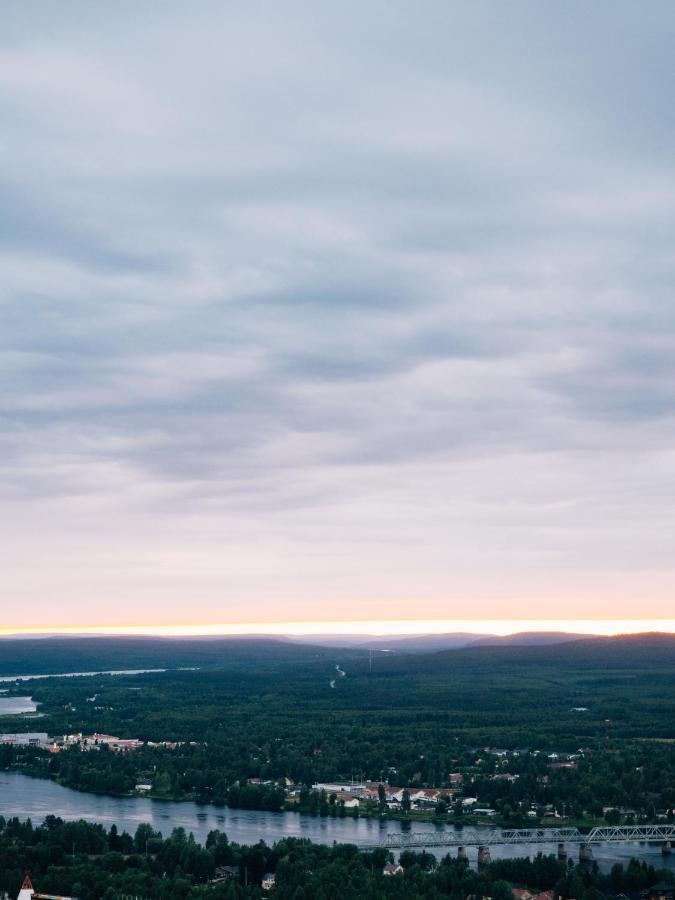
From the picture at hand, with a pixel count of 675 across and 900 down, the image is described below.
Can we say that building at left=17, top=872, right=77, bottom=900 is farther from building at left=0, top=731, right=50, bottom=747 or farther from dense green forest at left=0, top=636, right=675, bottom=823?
building at left=0, top=731, right=50, bottom=747

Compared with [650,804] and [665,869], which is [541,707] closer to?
[650,804]

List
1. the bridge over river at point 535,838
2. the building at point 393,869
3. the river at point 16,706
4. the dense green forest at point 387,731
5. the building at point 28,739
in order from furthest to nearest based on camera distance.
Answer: the river at point 16,706 < the building at point 28,739 < the dense green forest at point 387,731 < the bridge over river at point 535,838 < the building at point 393,869

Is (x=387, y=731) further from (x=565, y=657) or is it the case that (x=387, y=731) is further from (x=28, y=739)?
(x=565, y=657)

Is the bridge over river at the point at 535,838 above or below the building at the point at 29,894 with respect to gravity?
below

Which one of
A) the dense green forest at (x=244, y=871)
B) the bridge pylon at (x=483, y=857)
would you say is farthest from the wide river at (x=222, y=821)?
the dense green forest at (x=244, y=871)

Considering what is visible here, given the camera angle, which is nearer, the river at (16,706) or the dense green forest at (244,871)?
the dense green forest at (244,871)

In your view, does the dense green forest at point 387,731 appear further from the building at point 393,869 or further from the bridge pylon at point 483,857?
the building at point 393,869

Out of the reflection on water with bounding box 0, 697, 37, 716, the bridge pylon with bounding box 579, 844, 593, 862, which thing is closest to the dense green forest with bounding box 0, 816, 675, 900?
the bridge pylon with bounding box 579, 844, 593, 862
